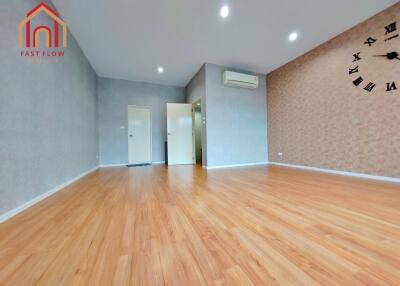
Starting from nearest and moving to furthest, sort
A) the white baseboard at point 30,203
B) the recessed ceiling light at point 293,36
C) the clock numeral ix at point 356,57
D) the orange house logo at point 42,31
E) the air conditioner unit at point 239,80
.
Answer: the white baseboard at point 30,203 → the orange house logo at point 42,31 → the clock numeral ix at point 356,57 → the recessed ceiling light at point 293,36 → the air conditioner unit at point 239,80

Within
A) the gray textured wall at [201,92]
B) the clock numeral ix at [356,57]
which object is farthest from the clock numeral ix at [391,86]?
the gray textured wall at [201,92]

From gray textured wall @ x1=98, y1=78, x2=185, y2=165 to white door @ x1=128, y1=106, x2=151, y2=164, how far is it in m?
0.15

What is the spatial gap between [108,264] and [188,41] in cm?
368

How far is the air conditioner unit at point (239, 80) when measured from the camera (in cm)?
424

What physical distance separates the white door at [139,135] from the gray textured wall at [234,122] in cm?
249

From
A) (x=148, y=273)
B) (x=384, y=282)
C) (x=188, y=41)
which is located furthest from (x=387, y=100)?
(x=148, y=273)

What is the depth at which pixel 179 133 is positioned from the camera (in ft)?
17.2

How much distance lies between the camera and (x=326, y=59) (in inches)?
137

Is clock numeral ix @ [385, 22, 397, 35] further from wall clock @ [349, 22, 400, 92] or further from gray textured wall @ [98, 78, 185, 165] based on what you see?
gray textured wall @ [98, 78, 185, 165]

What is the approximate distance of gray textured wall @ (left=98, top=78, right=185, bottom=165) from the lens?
16.6 feet

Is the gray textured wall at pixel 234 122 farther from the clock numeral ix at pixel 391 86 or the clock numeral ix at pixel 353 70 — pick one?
the clock numeral ix at pixel 391 86

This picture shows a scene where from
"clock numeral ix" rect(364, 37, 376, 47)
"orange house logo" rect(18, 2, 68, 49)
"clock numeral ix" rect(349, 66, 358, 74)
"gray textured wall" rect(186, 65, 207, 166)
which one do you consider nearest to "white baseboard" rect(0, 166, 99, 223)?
"orange house logo" rect(18, 2, 68, 49)

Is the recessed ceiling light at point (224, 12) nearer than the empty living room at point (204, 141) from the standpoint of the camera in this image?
No

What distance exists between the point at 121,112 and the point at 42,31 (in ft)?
10.5
